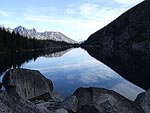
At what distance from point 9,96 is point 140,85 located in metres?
30.8

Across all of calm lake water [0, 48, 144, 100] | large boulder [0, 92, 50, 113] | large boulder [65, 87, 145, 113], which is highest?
large boulder [0, 92, 50, 113]

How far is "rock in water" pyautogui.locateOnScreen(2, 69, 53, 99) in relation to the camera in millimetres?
23942

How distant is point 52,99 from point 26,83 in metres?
2.64

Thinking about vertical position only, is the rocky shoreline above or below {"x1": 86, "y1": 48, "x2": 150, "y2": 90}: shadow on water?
above

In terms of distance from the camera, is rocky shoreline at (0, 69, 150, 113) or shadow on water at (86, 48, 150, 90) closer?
rocky shoreline at (0, 69, 150, 113)

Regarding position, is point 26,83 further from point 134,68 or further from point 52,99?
point 134,68

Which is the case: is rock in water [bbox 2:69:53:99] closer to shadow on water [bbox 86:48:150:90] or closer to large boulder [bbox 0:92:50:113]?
large boulder [bbox 0:92:50:113]

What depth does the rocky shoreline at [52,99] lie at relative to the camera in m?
12.8

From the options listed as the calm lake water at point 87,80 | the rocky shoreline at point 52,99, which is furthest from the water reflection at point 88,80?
the rocky shoreline at point 52,99

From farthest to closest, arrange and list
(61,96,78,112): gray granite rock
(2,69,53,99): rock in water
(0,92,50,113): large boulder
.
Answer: (2,69,53,99): rock in water < (61,96,78,112): gray granite rock < (0,92,50,113): large boulder

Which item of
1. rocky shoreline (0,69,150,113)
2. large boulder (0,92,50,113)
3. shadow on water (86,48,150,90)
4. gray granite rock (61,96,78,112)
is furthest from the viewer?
shadow on water (86,48,150,90)

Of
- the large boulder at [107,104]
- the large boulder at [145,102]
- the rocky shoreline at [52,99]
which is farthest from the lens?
the large boulder at [145,102]

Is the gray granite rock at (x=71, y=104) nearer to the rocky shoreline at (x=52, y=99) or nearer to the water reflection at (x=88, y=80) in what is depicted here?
the rocky shoreline at (x=52, y=99)

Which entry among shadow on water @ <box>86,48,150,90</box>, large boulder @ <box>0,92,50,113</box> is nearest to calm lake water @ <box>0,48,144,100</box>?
shadow on water @ <box>86,48,150,90</box>
